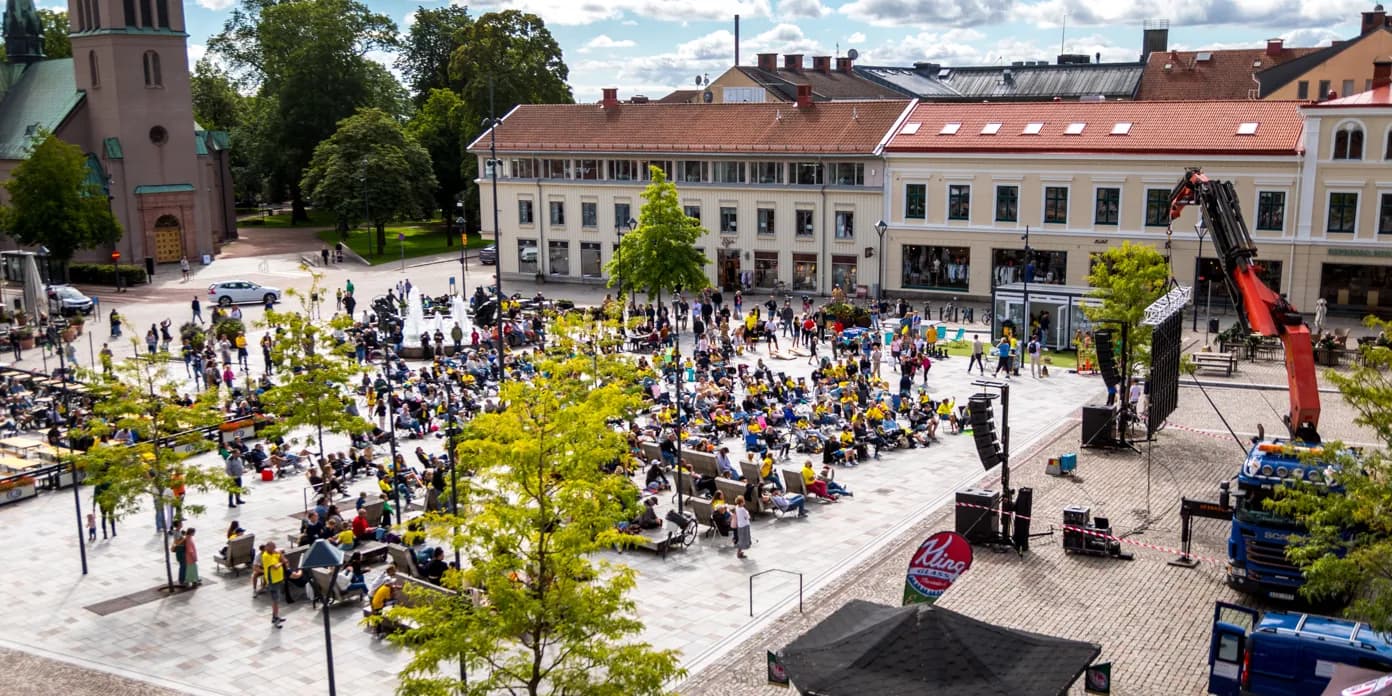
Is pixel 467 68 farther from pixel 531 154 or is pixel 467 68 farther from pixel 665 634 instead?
pixel 665 634

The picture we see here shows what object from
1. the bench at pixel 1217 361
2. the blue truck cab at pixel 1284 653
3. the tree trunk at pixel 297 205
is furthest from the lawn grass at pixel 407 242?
the blue truck cab at pixel 1284 653

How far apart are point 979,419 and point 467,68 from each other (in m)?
65.3

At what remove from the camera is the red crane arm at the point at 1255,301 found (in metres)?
22.9

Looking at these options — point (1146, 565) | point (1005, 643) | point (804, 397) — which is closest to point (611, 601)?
point (1005, 643)

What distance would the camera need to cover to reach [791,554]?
75.3ft

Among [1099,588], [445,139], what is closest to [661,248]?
[1099,588]

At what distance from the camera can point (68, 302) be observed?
178 ft

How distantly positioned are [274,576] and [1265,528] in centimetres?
1643

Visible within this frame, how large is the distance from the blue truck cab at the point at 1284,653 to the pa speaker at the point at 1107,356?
12.7 m

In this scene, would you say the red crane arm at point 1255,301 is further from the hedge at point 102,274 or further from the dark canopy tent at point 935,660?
the hedge at point 102,274

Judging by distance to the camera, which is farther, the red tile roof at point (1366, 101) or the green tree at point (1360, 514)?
the red tile roof at point (1366, 101)

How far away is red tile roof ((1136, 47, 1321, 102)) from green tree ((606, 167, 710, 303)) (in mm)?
45933

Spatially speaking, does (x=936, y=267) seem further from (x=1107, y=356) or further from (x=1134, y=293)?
(x=1107, y=356)

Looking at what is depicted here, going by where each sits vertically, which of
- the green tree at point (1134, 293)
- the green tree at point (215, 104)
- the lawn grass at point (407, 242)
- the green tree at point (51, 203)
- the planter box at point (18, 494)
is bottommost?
the planter box at point (18, 494)
